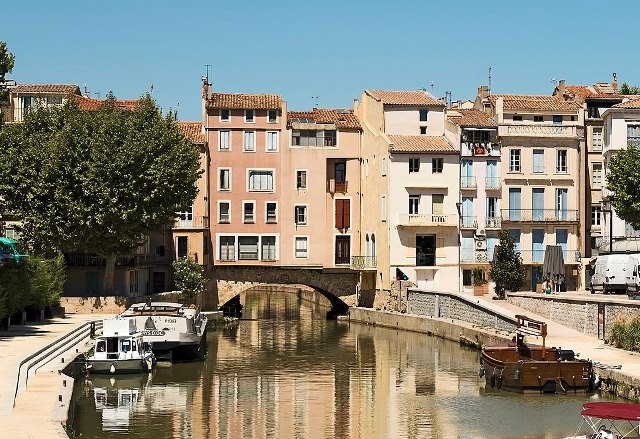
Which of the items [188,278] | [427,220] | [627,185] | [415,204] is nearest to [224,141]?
[188,278]

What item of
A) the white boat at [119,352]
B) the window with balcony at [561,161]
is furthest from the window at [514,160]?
the white boat at [119,352]

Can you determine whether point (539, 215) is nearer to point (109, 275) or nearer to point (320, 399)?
point (109, 275)

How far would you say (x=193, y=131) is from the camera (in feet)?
309

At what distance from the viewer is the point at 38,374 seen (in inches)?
1804

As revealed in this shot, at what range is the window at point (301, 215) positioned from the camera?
305 ft

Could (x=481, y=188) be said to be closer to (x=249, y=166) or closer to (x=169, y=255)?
(x=249, y=166)

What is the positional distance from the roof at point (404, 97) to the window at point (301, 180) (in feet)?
24.8

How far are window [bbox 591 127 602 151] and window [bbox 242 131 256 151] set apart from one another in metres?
26.3

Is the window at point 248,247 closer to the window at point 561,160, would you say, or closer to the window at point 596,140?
the window at point 561,160

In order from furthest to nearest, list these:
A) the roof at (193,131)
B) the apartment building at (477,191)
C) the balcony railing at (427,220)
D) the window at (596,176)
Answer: the window at (596,176) → the roof at (193,131) → the apartment building at (477,191) → the balcony railing at (427,220)

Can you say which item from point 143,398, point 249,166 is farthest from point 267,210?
point 143,398

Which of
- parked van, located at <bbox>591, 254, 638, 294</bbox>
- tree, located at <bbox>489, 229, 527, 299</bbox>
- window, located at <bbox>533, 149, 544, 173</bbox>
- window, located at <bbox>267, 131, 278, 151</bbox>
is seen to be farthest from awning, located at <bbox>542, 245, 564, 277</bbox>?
window, located at <bbox>267, 131, 278, 151</bbox>

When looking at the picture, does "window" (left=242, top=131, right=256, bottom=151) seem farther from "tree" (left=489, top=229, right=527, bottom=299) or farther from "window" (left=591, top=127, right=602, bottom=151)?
"window" (left=591, top=127, right=602, bottom=151)

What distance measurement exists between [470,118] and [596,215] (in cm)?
1331
